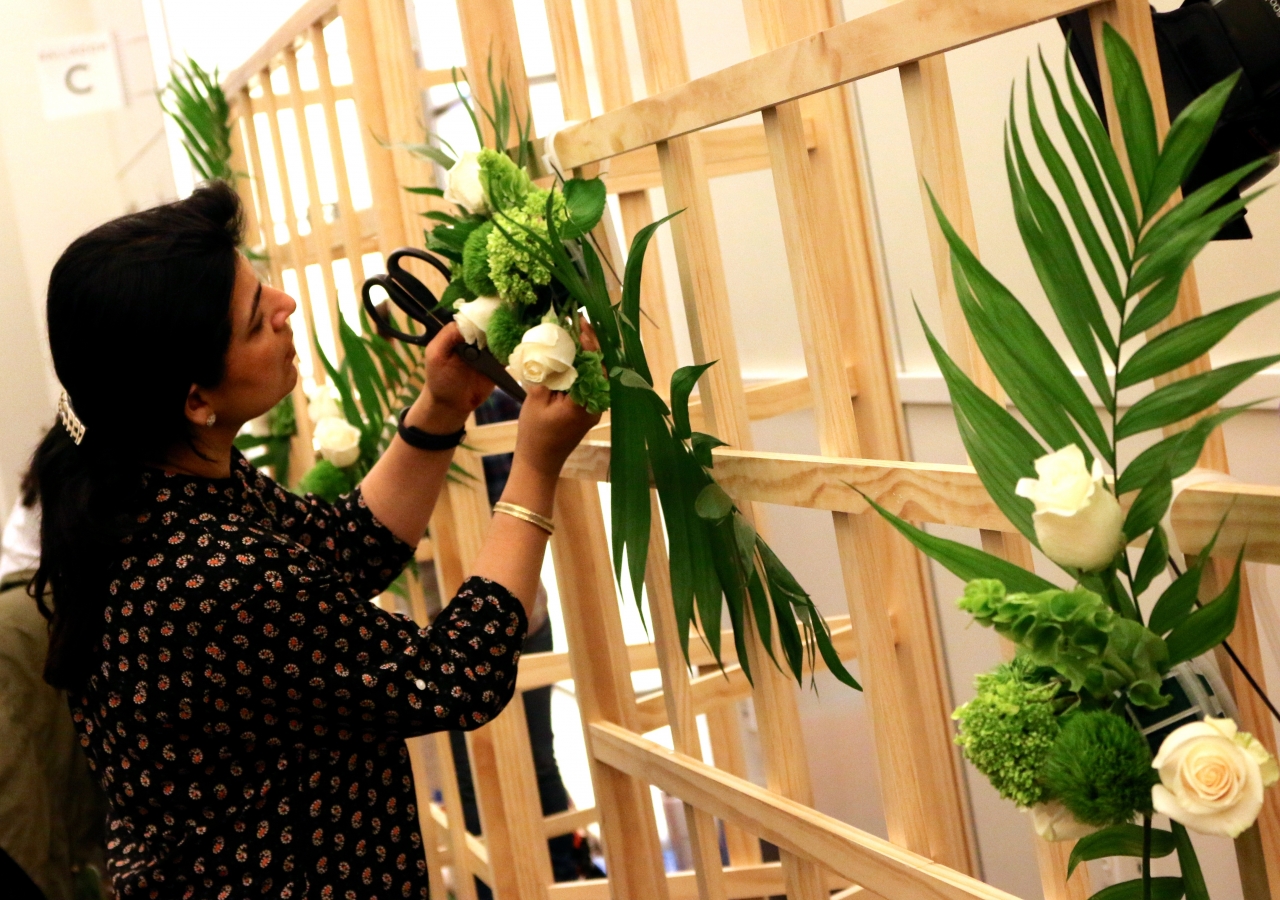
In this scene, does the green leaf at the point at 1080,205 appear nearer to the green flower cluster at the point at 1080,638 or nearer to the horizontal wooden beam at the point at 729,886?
the green flower cluster at the point at 1080,638

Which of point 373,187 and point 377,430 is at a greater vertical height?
point 373,187

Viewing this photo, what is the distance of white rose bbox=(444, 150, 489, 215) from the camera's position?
105 centimetres

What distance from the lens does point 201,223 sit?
3.97 ft

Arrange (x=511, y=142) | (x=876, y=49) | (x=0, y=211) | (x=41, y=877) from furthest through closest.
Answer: (x=0, y=211) < (x=41, y=877) < (x=511, y=142) < (x=876, y=49)

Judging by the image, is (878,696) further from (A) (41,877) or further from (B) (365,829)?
(A) (41,877)

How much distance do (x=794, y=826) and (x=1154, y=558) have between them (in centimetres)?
51

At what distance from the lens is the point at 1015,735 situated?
2.12 feet

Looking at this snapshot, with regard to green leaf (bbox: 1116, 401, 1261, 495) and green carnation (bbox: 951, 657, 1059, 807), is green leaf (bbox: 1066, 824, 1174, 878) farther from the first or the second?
green leaf (bbox: 1116, 401, 1261, 495)

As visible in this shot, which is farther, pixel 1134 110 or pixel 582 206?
pixel 582 206

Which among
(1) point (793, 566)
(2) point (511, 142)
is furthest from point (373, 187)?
(1) point (793, 566)

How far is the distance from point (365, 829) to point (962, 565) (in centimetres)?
78

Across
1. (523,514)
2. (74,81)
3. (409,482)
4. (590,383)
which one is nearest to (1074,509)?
(590,383)

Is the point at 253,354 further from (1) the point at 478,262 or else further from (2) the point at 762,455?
(2) the point at 762,455

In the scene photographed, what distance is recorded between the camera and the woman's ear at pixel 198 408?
3.91 ft
